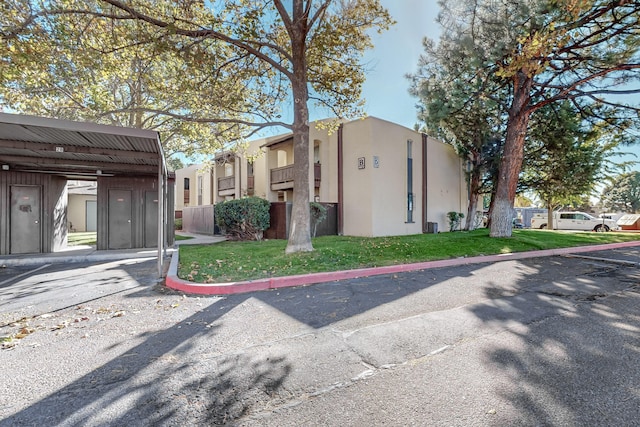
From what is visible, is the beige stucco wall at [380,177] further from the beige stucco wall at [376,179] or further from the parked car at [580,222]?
the parked car at [580,222]

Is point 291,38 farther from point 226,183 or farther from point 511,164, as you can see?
point 226,183

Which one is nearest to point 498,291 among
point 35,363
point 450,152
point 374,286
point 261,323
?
point 374,286

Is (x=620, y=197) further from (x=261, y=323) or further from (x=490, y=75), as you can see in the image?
(x=261, y=323)

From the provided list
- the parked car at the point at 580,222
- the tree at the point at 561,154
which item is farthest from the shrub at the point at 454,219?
the parked car at the point at 580,222

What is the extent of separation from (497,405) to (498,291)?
12.5ft

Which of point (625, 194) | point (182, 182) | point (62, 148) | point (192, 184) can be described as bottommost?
point (62, 148)

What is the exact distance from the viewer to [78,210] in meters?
21.1

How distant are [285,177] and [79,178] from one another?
414 inches

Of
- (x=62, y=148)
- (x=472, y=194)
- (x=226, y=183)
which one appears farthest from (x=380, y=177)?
(x=226, y=183)

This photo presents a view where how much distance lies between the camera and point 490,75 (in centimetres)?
1295

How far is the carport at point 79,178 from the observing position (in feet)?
22.7

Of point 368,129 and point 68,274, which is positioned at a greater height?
point 368,129

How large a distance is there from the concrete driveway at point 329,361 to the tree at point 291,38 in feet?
16.1

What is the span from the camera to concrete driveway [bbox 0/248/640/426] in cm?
220
